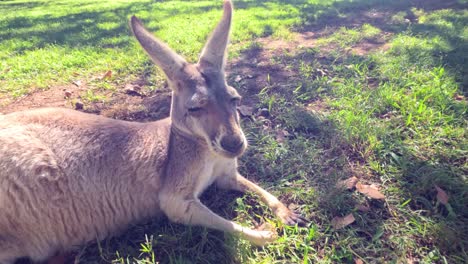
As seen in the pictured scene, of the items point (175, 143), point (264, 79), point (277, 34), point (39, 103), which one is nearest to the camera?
point (175, 143)

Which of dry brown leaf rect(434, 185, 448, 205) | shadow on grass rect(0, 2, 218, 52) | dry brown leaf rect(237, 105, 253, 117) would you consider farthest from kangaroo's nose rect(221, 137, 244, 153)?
shadow on grass rect(0, 2, 218, 52)

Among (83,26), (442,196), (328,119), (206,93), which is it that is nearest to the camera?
(442,196)

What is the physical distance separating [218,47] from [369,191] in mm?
1855

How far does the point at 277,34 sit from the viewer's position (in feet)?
21.7

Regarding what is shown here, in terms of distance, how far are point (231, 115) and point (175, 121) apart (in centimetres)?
58

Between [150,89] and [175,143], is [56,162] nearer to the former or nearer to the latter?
[175,143]

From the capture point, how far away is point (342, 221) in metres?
2.74

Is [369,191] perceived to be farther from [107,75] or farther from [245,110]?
[107,75]

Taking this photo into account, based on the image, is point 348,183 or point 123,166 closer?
point 123,166

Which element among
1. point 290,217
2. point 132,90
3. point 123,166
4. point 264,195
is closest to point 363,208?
point 290,217

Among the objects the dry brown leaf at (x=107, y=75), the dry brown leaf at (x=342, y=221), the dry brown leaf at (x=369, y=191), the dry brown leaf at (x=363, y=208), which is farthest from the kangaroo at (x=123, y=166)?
the dry brown leaf at (x=107, y=75)

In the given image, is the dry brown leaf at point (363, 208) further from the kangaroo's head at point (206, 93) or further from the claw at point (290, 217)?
the kangaroo's head at point (206, 93)

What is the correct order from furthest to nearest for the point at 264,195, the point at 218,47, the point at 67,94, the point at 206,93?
the point at 67,94
the point at 218,47
the point at 264,195
the point at 206,93

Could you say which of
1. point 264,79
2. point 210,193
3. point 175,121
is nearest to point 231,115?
point 175,121
